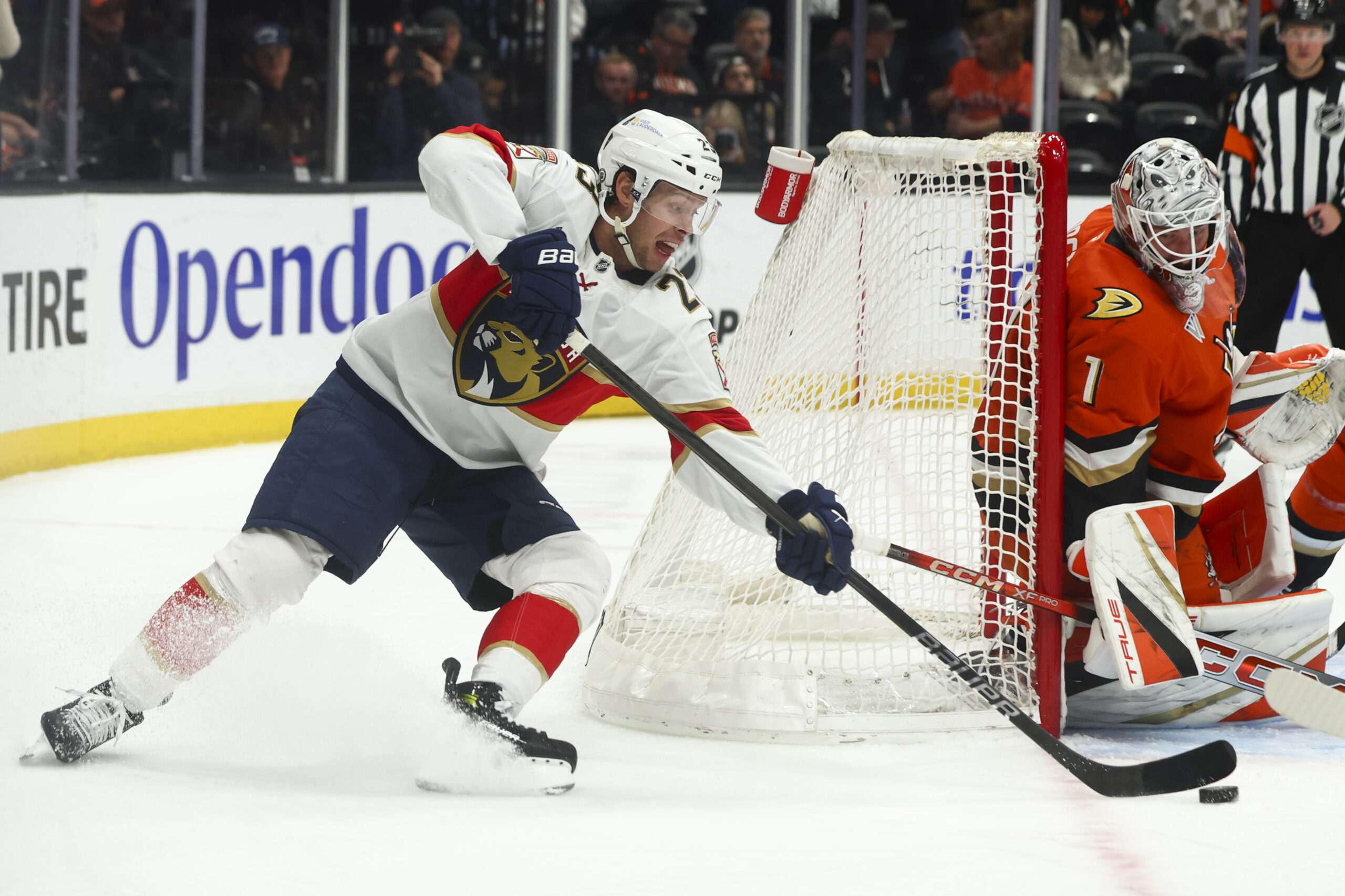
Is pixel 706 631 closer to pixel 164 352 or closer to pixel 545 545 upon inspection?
pixel 545 545

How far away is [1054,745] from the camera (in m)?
2.28

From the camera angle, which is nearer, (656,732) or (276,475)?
(276,475)

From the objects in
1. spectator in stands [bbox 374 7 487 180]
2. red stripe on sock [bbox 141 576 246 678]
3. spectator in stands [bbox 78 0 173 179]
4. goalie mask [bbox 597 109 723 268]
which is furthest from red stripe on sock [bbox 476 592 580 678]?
spectator in stands [bbox 374 7 487 180]

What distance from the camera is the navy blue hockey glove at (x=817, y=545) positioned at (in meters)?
2.18

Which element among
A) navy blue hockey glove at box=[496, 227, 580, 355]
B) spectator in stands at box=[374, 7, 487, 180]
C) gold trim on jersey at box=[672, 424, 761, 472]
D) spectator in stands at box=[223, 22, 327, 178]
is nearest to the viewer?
navy blue hockey glove at box=[496, 227, 580, 355]

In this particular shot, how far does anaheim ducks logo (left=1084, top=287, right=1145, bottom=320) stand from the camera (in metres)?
2.41

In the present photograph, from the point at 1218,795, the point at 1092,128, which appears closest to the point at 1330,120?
the point at 1092,128

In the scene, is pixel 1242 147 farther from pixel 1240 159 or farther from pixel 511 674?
pixel 511 674

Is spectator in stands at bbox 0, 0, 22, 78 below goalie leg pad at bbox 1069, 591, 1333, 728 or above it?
above

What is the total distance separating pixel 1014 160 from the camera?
2.51 meters

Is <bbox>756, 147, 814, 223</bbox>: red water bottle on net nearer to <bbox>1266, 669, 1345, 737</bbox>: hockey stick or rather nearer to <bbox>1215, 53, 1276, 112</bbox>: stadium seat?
<bbox>1266, 669, 1345, 737</bbox>: hockey stick

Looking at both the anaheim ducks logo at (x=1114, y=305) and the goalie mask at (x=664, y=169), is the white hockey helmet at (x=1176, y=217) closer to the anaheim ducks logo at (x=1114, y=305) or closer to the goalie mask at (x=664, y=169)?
the anaheim ducks logo at (x=1114, y=305)

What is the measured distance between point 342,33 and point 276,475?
13.1 feet

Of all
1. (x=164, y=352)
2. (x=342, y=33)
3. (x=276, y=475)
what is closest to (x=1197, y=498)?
(x=276, y=475)
